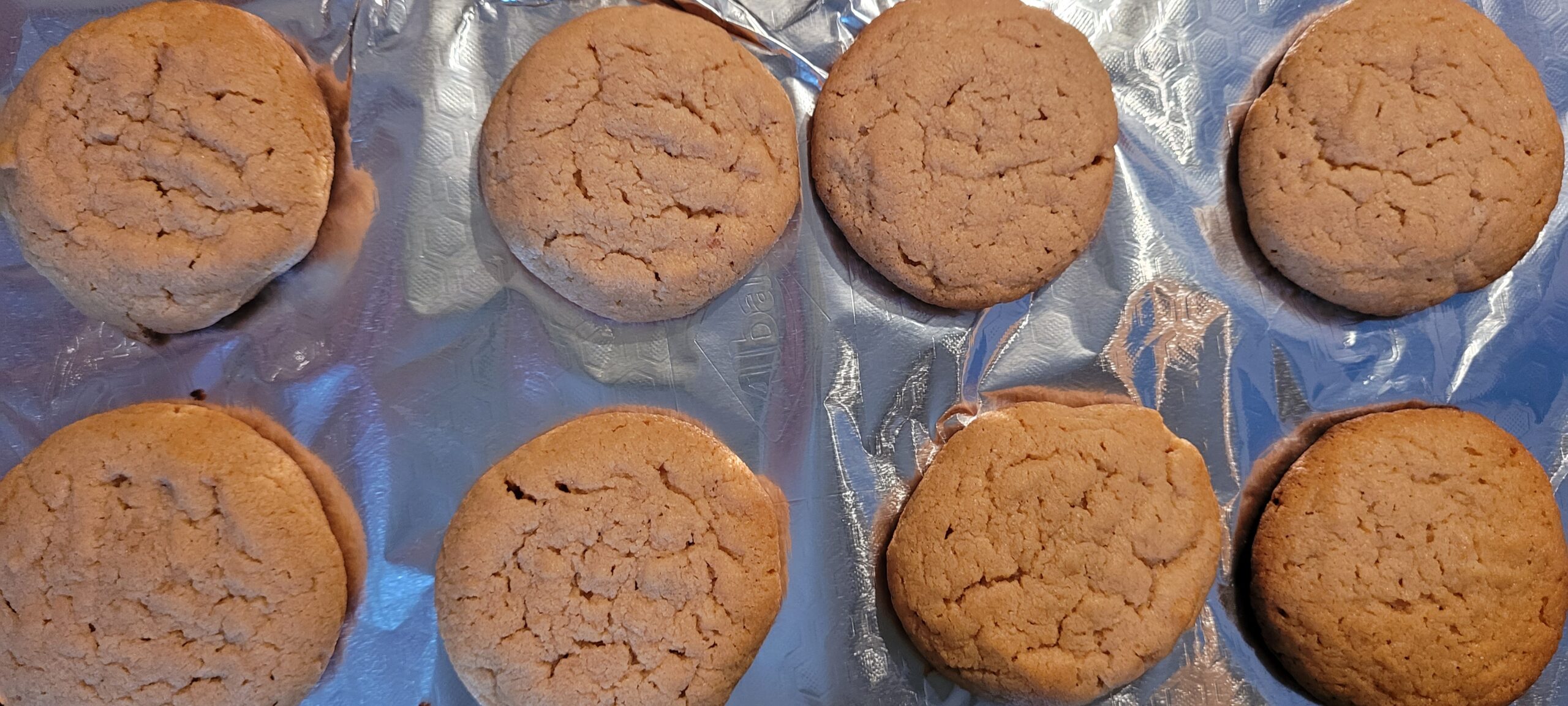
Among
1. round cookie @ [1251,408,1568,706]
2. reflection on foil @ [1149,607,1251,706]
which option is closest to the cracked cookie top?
reflection on foil @ [1149,607,1251,706]

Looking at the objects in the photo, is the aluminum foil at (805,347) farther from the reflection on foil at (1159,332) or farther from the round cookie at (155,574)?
the round cookie at (155,574)

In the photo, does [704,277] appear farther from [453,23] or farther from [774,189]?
[453,23]

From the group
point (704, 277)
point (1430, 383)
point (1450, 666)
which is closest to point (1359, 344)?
point (1430, 383)

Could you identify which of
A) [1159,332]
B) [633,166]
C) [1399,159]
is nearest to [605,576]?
[633,166]

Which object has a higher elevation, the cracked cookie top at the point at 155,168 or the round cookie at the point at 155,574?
the cracked cookie top at the point at 155,168

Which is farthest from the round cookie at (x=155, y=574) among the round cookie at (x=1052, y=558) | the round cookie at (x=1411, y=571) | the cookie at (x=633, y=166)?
the round cookie at (x=1411, y=571)

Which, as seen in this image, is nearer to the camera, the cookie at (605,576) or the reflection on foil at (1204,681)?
the cookie at (605,576)

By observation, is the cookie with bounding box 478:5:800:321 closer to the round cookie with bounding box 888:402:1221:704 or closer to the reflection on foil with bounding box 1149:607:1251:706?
the round cookie with bounding box 888:402:1221:704
